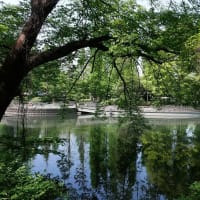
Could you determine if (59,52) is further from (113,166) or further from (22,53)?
(113,166)

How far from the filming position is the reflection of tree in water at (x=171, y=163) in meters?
11.7

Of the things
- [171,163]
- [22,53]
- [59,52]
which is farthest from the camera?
[171,163]

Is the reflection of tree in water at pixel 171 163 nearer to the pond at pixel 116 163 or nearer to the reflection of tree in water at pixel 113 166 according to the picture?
the pond at pixel 116 163

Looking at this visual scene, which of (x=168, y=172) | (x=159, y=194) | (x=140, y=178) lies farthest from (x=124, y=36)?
(x=168, y=172)

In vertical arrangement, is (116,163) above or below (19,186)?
Result: below

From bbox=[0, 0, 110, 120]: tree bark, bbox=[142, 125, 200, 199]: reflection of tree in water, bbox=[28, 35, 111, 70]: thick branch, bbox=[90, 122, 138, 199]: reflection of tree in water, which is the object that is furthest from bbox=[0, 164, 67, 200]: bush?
bbox=[142, 125, 200, 199]: reflection of tree in water

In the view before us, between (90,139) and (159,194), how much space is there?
12613 millimetres

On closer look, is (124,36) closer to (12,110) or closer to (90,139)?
(90,139)

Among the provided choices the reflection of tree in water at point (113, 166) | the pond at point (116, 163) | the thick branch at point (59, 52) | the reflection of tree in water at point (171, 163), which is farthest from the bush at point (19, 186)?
the reflection of tree in water at point (171, 163)

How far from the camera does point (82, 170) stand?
1405 centimetres

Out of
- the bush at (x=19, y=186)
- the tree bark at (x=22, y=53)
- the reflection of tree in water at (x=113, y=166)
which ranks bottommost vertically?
the reflection of tree in water at (x=113, y=166)

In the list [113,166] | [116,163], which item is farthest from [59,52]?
[116,163]

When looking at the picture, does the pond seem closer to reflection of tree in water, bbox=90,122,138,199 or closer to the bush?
reflection of tree in water, bbox=90,122,138,199

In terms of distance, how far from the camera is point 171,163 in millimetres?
15258
